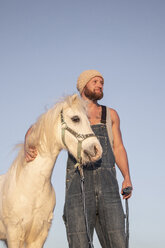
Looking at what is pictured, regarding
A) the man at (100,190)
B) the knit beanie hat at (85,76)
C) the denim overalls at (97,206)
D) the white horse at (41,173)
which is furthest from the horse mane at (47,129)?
the denim overalls at (97,206)

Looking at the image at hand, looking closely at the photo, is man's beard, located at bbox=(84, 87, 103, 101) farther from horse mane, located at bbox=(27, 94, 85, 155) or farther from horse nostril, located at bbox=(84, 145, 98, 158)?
horse nostril, located at bbox=(84, 145, 98, 158)

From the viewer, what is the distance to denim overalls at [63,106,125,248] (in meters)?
3.75

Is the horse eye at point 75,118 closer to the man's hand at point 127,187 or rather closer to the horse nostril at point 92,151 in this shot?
the horse nostril at point 92,151

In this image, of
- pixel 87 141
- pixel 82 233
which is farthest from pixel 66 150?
pixel 82 233

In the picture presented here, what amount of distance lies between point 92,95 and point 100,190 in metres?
1.36

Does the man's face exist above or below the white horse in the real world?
above

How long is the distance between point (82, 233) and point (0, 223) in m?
1.32

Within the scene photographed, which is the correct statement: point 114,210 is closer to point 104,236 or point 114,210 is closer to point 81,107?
point 104,236

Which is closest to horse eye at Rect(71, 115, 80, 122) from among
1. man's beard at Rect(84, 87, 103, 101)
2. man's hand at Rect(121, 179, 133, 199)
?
man's beard at Rect(84, 87, 103, 101)

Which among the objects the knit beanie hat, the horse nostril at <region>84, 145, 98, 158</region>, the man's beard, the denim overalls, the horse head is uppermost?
the knit beanie hat

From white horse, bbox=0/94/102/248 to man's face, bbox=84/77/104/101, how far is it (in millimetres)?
255

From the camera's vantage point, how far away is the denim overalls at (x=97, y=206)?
375 cm

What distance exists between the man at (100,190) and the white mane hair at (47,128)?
5.0 inches

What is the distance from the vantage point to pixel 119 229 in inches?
148
